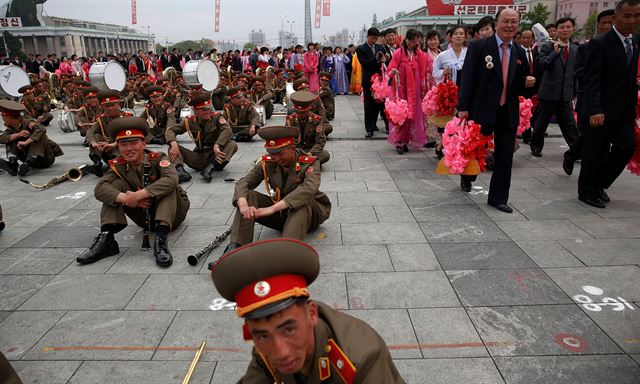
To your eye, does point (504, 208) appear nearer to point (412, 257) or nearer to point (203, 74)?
point (412, 257)

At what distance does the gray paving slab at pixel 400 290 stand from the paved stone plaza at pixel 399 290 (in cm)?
2

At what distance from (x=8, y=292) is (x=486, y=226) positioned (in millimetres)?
4497

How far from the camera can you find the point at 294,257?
5.07 ft

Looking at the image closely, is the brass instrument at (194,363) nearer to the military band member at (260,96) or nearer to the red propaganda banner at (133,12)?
the military band member at (260,96)

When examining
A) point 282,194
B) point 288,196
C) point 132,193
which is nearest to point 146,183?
point 132,193

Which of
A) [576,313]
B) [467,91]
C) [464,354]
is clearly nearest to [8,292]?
[464,354]

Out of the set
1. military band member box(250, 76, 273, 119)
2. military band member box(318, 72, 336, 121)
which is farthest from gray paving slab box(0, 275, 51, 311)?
military band member box(250, 76, 273, 119)

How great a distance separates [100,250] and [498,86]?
4.42 m

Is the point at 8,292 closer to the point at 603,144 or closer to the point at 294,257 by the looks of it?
the point at 294,257

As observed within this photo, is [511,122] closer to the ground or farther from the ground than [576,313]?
farther from the ground

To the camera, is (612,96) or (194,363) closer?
(194,363)

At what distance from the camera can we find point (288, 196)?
3.99m

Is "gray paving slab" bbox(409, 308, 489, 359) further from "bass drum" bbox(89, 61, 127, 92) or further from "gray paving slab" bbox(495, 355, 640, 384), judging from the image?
"bass drum" bbox(89, 61, 127, 92)

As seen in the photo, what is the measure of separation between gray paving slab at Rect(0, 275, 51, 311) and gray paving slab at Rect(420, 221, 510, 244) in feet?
11.7
